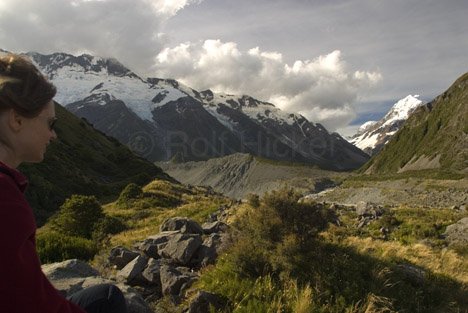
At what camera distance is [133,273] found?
9.16m

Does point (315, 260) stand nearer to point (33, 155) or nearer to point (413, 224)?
point (33, 155)

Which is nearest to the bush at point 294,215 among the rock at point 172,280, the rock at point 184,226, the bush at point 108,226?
the rock at point 172,280

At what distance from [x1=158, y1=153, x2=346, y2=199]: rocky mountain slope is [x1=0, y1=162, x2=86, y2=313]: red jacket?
10884 centimetres

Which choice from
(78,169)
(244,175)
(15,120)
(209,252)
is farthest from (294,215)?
(244,175)

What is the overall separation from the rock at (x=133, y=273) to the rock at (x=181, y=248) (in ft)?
3.37

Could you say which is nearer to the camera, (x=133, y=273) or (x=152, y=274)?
(x=152, y=274)

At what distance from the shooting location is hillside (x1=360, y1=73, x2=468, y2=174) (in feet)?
398

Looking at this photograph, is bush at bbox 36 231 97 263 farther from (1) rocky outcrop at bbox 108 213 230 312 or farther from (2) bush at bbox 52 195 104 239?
(2) bush at bbox 52 195 104 239

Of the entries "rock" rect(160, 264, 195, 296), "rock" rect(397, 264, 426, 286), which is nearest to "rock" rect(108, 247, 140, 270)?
"rock" rect(160, 264, 195, 296)

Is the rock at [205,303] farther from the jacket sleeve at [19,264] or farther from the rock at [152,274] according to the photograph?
the jacket sleeve at [19,264]

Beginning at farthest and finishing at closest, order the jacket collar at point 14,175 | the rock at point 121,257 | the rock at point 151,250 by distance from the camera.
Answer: the rock at point 151,250 → the rock at point 121,257 → the jacket collar at point 14,175

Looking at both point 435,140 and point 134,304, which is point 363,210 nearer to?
point 134,304

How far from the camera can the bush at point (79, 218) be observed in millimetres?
19766

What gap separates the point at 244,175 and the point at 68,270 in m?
130
